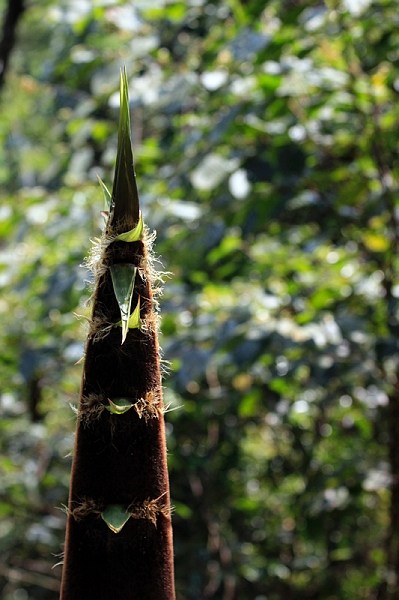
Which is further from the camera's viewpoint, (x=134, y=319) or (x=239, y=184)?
(x=239, y=184)

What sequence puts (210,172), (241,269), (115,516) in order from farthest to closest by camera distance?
1. (241,269)
2. (210,172)
3. (115,516)

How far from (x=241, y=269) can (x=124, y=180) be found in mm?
1306

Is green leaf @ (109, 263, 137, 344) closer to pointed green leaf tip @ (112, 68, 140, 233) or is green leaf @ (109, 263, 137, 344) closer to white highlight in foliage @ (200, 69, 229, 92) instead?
pointed green leaf tip @ (112, 68, 140, 233)

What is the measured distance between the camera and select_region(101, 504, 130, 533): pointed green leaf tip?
43 cm

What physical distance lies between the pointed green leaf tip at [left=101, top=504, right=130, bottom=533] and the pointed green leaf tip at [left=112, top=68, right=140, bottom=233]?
0.58 feet

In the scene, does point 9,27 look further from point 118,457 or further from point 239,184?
point 118,457

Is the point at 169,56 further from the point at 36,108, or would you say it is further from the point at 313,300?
the point at 36,108

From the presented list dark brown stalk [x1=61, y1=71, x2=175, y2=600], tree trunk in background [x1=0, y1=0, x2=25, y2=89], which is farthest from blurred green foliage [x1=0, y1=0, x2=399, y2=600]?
dark brown stalk [x1=61, y1=71, x2=175, y2=600]

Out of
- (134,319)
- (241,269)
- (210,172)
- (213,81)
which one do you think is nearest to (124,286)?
(134,319)

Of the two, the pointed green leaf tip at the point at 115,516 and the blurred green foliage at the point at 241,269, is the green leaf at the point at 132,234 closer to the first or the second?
the pointed green leaf tip at the point at 115,516

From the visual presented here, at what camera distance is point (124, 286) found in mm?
440

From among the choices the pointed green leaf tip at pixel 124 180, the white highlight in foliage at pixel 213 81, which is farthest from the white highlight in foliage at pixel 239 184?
the pointed green leaf tip at pixel 124 180

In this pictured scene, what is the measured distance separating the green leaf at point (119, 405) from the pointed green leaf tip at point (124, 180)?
0.11 meters

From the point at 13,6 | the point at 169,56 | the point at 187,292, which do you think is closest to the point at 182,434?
the point at 187,292
